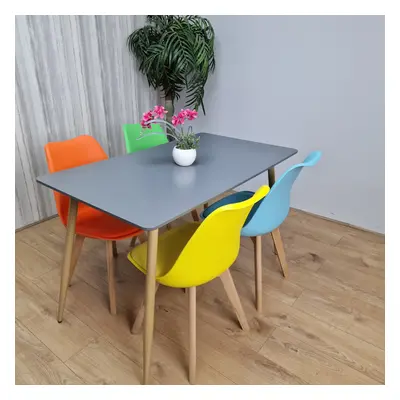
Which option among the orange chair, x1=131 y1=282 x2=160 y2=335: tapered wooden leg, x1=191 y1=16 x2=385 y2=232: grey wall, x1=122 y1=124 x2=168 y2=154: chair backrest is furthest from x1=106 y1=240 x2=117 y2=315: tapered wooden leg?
x1=191 y1=16 x2=385 y2=232: grey wall

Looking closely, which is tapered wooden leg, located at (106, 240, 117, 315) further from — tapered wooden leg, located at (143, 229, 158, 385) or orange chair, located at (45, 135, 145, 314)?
tapered wooden leg, located at (143, 229, 158, 385)

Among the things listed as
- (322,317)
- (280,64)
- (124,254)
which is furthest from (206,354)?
(280,64)

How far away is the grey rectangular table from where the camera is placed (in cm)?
133

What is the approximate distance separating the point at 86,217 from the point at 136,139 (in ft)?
2.20

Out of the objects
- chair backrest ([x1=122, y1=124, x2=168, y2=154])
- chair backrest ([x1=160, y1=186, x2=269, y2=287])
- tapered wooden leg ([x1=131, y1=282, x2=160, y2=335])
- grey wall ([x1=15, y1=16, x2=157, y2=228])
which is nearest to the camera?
chair backrest ([x1=160, y1=186, x2=269, y2=287])

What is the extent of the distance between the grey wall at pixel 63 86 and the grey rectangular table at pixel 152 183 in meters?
1.13

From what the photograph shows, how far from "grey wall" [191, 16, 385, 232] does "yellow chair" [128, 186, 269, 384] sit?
1.54 m

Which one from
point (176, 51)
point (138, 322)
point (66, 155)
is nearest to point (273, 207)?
point (138, 322)

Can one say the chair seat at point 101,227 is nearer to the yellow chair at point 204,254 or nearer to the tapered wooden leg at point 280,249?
the yellow chair at point 204,254

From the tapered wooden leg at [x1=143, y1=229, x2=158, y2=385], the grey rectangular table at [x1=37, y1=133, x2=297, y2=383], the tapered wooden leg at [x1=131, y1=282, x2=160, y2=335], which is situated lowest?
the tapered wooden leg at [x1=131, y1=282, x2=160, y2=335]

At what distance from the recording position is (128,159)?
193cm

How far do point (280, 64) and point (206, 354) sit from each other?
2.17m

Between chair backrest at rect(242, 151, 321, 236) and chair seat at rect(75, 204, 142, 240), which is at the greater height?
chair backrest at rect(242, 151, 321, 236)
